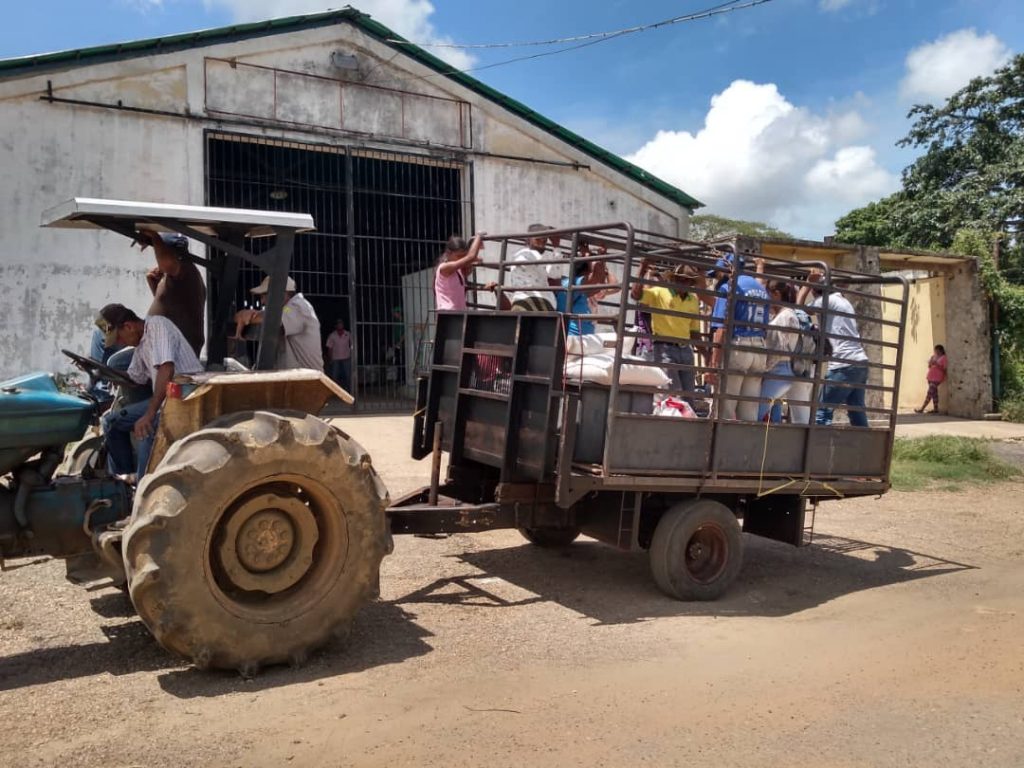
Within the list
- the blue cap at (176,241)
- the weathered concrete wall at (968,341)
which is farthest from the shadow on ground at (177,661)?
the weathered concrete wall at (968,341)

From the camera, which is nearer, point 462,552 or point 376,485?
point 376,485

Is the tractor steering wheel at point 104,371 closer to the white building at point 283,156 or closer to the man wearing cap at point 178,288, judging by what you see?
the man wearing cap at point 178,288

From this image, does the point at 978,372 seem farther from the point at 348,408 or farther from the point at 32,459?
the point at 32,459

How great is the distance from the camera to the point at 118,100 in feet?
42.6

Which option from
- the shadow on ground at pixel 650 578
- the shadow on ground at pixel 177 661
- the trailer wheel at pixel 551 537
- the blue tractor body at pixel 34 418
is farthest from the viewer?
the trailer wheel at pixel 551 537

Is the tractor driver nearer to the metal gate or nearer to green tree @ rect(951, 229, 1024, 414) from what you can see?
the metal gate

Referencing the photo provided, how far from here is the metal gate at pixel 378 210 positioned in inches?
623

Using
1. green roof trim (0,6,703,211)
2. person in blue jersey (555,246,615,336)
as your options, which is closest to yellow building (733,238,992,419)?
green roof trim (0,6,703,211)

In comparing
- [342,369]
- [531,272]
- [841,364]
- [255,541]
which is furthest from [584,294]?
[342,369]

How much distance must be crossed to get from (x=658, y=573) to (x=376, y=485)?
7.24 ft

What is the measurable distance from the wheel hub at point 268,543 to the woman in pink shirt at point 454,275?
102 inches

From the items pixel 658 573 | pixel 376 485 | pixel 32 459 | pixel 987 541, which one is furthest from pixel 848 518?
pixel 32 459

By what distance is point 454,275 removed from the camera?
22.2 ft

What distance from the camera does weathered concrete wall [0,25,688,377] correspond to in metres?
12.4
